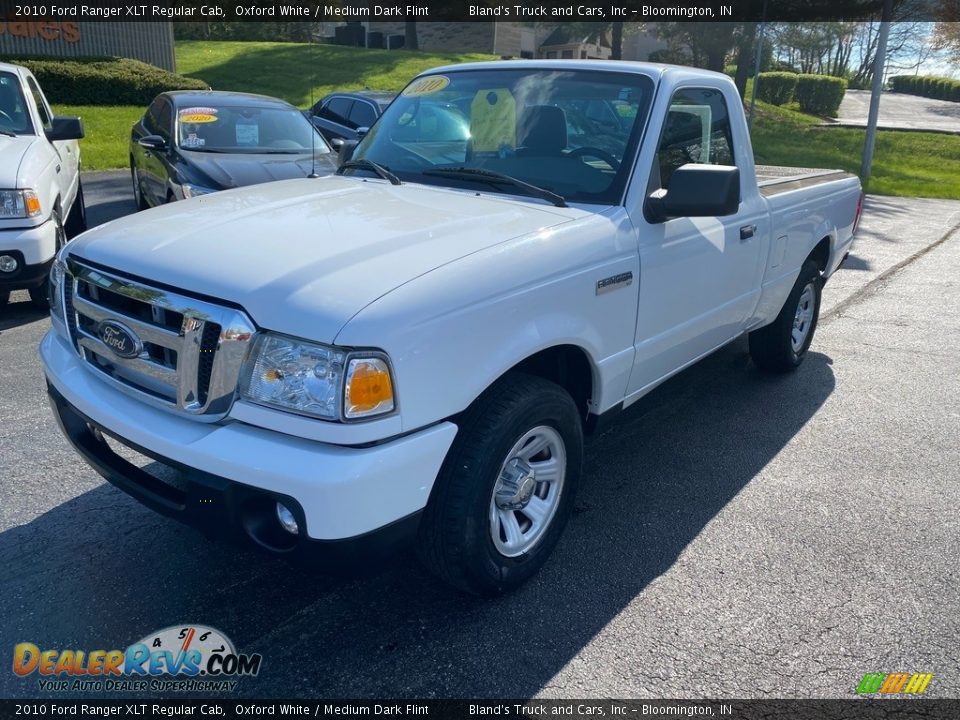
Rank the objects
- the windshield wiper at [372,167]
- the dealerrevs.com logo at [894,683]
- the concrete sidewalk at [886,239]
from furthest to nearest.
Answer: the concrete sidewalk at [886,239]
the windshield wiper at [372,167]
the dealerrevs.com logo at [894,683]

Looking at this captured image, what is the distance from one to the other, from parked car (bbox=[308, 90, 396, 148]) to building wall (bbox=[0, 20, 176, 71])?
13.4 m

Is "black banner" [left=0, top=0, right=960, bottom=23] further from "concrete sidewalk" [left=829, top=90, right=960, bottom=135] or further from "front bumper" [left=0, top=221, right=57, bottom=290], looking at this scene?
"front bumper" [left=0, top=221, right=57, bottom=290]

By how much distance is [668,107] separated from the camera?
12.3 feet

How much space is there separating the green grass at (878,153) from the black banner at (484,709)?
17216 millimetres

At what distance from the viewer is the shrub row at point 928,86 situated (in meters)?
60.5

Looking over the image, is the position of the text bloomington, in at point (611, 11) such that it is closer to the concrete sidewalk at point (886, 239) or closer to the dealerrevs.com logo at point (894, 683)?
the concrete sidewalk at point (886, 239)

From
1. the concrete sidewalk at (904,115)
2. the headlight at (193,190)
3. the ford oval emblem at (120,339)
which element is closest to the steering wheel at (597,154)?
the ford oval emblem at (120,339)

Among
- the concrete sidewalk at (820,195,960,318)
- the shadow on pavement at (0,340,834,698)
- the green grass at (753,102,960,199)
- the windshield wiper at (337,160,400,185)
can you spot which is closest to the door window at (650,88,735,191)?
the windshield wiper at (337,160,400,185)

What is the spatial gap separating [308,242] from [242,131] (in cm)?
651

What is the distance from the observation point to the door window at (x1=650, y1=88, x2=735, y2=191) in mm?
3744

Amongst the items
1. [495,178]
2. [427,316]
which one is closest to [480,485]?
[427,316]

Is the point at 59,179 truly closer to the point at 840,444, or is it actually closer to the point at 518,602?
the point at 518,602

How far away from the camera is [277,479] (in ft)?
7.72

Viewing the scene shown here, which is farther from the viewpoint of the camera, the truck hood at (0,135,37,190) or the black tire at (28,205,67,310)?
the black tire at (28,205,67,310)
